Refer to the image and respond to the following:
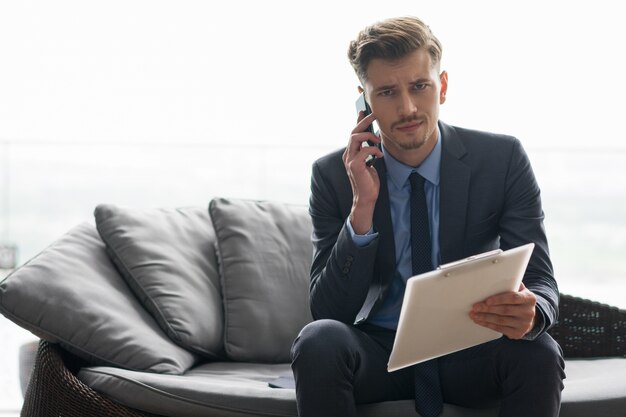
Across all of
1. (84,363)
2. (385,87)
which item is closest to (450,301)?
(385,87)

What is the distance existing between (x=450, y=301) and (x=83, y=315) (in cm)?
112

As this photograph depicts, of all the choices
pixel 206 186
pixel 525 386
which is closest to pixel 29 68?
pixel 206 186

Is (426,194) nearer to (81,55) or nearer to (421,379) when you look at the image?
(421,379)

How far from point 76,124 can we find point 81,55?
0.46 m

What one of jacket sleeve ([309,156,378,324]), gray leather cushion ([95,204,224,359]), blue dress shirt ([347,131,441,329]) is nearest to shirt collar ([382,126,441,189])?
blue dress shirt ([347,131,441,329])

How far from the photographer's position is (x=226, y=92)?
20.0 feet

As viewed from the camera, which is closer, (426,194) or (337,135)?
(426,194)

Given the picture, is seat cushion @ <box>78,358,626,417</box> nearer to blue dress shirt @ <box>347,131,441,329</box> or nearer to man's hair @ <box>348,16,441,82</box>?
blue dress shirt @ <box>347,131,441,329</box>

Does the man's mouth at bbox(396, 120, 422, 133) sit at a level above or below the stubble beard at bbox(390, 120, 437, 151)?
above

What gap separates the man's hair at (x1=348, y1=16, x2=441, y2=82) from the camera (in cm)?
228

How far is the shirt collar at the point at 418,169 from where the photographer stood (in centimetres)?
238

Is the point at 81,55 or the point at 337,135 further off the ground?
the point at 81,55

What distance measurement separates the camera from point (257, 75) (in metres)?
6.02

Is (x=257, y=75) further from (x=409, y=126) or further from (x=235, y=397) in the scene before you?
(x=235, y=397)
